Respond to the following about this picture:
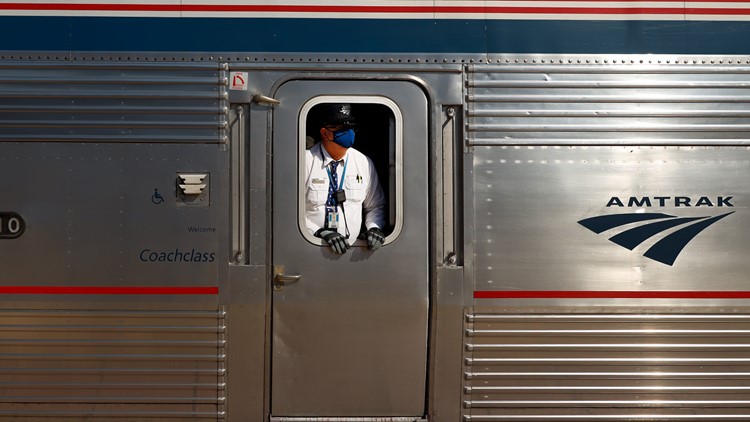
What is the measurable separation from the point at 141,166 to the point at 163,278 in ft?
2.13

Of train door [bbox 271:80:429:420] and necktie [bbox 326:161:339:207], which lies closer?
train door [bbox 271:80:429:420]

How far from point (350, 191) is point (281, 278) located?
67cm

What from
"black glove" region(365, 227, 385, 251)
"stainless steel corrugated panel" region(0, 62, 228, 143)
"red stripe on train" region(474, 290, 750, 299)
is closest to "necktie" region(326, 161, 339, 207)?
"black glove" region(365, 227, 385, 251)

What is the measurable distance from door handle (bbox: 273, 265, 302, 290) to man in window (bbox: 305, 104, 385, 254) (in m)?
0.28

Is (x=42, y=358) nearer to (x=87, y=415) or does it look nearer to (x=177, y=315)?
(x=87, y=415)

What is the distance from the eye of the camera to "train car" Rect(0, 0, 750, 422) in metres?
3.72

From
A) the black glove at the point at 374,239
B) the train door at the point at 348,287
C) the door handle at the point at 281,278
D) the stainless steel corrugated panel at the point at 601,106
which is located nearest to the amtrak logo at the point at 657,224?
the stainless steel corrugated panel at the point at 601,106

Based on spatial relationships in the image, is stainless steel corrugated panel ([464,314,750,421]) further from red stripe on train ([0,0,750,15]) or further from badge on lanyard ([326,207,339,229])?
red stripe on train ([0,0,750,15])

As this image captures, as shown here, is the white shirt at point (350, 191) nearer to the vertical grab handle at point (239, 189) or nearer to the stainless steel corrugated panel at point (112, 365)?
the vertical grab handle at point (239, 189)

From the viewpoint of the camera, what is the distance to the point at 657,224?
3770 mm

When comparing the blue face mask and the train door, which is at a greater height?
the blue face mask

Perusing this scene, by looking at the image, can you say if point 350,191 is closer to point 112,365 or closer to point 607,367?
point 112,365

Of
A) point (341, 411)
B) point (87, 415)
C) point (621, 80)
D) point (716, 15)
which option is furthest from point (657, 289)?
point (87, 415)

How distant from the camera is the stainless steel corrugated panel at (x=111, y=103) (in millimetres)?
3713
